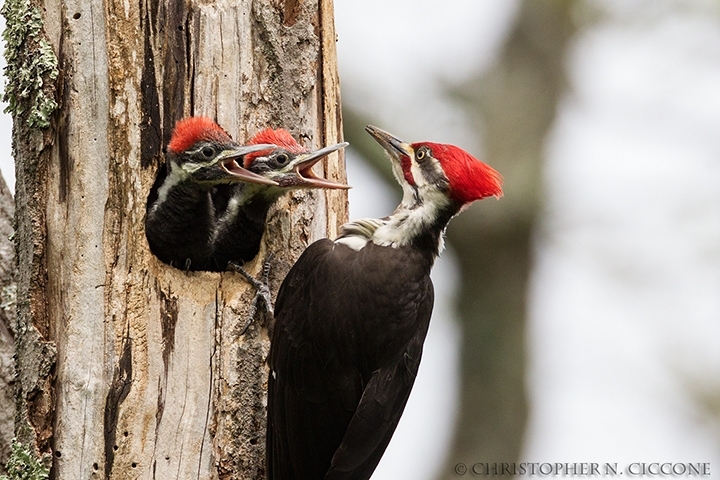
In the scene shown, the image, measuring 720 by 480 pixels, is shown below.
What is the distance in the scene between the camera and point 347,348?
13.6ft

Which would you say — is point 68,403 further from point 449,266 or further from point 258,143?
point 449,266

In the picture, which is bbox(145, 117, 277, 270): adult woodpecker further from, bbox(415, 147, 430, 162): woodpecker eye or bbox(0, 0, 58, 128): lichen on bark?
bbox(415, 147, 430, 162): woodpecker eye

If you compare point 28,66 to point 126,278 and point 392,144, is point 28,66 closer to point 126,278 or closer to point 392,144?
point 126,278

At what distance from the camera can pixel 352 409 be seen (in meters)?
4.09

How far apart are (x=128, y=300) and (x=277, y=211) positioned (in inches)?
32.0

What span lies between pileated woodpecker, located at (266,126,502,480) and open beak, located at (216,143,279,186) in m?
0.37

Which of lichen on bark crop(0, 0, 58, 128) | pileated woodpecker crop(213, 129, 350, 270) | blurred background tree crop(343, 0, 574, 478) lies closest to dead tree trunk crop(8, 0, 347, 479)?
lichen on bark crop(0, 0, 58, 128)

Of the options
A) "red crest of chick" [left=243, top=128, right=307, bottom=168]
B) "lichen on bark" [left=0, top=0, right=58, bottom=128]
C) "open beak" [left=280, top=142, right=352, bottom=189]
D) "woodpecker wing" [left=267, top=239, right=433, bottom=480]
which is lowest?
"woodpecker wing" [left=267, top=239, right=433, bottom=480]

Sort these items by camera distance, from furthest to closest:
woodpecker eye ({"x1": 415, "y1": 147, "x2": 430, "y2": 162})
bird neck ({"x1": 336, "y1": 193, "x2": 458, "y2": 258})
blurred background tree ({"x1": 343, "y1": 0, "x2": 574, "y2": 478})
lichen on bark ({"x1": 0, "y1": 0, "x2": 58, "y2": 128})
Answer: blurred background tree ({"x1": 343, "y1": 0, "x2": 574, "y2": 478}), woodpecker eye ({"x1": 415, "y1": 147, "x2": 430, "y2": 162}), bird neck ({"x1": 336, "y1": 193, "x2": 458, "y2": 258}), lichen on bark ({"x1": 0, "y1": 0, "x2": 58, "y2": 128})

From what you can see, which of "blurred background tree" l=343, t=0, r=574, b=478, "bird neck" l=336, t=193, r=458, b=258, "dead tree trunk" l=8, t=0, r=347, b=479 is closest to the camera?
"dead tree trunk" l=8, t=0, r=347, b=479

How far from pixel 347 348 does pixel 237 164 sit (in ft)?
2.94

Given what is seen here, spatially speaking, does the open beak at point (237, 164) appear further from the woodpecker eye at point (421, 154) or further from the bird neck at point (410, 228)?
the woodpecker eye at point (421, 154)

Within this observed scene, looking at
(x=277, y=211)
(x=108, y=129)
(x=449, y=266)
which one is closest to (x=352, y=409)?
(x=277, y=211)

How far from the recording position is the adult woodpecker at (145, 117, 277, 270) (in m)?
3.94
